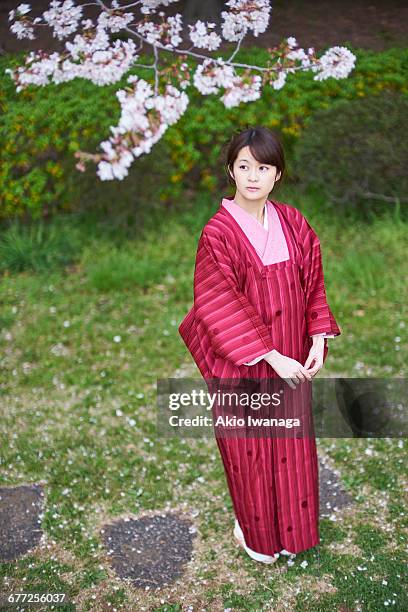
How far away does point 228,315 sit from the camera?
2.60 m

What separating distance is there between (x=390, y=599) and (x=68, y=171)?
5.08 meters

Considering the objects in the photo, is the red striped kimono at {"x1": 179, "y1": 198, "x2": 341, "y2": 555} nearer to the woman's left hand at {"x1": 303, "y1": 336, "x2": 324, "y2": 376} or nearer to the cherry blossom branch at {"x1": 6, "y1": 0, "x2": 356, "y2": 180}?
the woman's left hand at {"x1": 303, "y1": 336, "x2": 324, "y2": 376}

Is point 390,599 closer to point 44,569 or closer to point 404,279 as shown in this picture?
point 44,569

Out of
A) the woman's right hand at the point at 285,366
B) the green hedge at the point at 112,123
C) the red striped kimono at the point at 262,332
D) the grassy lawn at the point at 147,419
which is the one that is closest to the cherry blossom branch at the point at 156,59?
the red striped kimono at the point at 262,332

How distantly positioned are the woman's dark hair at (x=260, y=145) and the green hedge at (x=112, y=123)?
13.5 feet

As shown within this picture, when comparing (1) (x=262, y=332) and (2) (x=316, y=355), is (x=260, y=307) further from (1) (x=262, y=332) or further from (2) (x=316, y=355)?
(2) (x=316, y=355)

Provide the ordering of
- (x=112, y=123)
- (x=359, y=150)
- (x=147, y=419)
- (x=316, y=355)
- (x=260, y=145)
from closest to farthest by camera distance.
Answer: (x=260, y=145), (x=316, y=355), (x=147, y=419), (x=359, y=150), (x=112, y=123)

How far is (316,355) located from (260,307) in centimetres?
36

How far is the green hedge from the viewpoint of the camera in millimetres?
6590

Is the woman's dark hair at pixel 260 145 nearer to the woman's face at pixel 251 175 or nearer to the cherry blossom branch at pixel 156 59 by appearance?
the woman's face at pixel 251 175

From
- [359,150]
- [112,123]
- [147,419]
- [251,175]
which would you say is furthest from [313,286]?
[112,123]

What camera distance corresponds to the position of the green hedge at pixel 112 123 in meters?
6.59

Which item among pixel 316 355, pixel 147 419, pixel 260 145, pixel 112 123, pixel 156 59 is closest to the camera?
pixel 260 145

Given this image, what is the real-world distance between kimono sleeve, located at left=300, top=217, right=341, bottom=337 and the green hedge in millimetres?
4011
